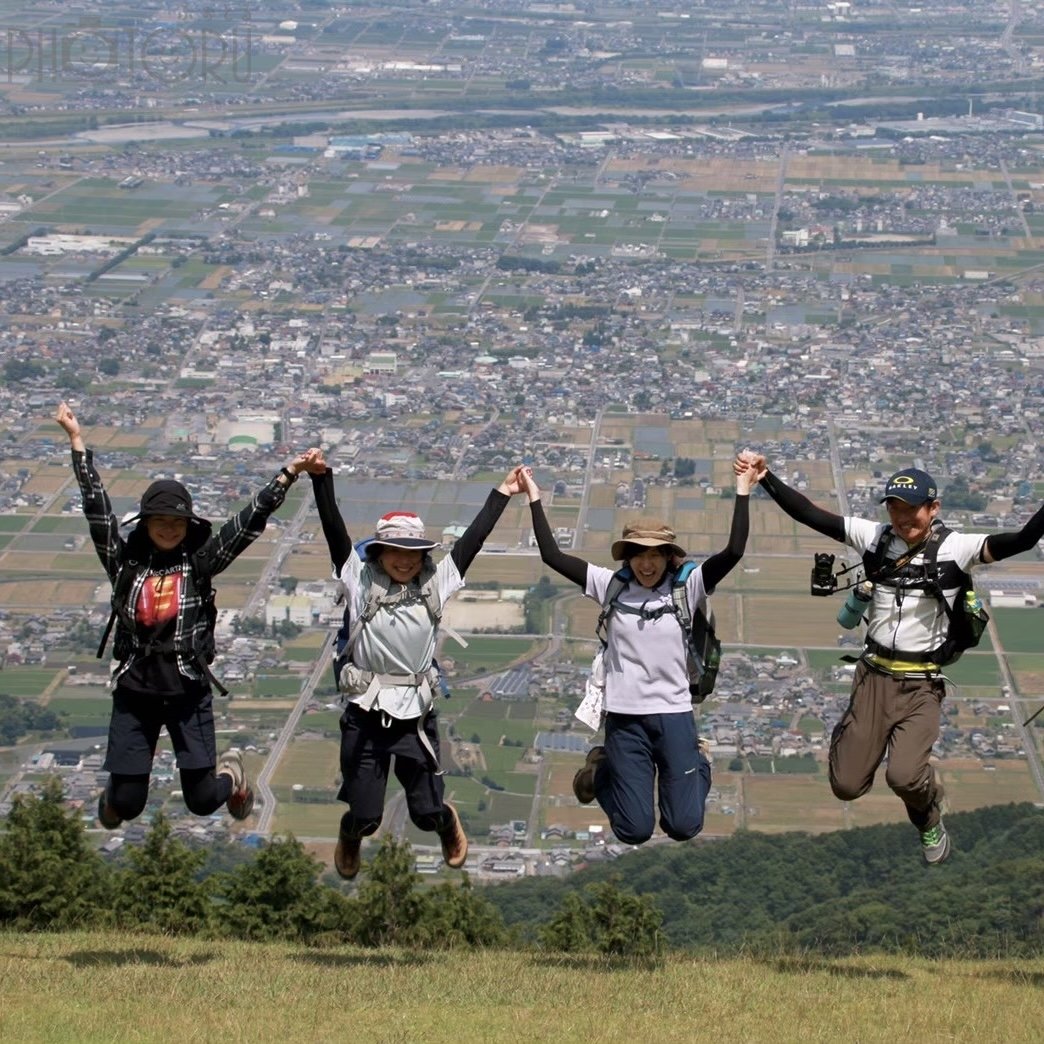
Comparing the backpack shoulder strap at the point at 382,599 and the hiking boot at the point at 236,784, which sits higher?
the backpack shoulder strap at the point at 382,599

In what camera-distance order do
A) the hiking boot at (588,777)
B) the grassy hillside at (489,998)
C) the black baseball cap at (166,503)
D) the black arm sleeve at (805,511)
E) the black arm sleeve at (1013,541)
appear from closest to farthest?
the grassy hillside at (489,998) < the black baseball cap at (166,503) < the black arm sleeve at (1013,541) < the black arm sleeve at (805,511) < the hiking boot at (588,777)

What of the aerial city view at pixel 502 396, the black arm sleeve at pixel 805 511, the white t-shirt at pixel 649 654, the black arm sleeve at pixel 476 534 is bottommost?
the aerial city view at pixel 502 396

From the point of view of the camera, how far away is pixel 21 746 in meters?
53.2

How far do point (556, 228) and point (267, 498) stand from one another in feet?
369

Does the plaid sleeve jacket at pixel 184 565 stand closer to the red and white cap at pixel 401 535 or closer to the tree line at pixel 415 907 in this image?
the red and white cap at pixel 401 535

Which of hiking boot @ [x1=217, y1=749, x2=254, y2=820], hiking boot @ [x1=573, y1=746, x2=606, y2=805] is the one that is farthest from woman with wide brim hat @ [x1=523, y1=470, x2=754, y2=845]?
hiking boot @ [x1=217, y1=749, x2=254, y2=820]

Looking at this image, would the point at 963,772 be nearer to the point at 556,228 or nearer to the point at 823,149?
the point at 556,228

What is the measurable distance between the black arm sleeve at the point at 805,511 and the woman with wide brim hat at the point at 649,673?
0.84 feet

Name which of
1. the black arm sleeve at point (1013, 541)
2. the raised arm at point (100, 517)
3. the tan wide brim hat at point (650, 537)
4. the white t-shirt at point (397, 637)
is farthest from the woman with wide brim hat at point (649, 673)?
the raised arm at point (100, 517)

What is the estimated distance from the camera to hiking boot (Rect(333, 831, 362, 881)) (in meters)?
12.5


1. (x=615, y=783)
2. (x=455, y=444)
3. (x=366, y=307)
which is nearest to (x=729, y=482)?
(x=455, y=444)

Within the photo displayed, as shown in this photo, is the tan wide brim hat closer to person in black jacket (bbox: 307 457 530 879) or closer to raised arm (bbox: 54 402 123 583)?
person in black jacket (bbox: 307 457 530 879)

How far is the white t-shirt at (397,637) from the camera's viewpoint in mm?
11680

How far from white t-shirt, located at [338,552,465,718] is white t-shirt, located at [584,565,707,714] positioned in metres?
0.96
